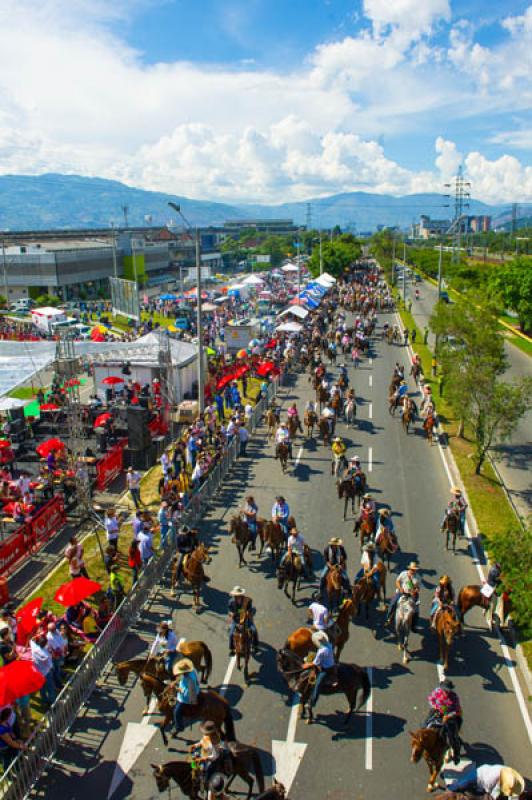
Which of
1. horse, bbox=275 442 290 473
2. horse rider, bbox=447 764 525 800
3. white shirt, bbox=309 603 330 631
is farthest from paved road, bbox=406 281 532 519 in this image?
horse rider, bbox=447 764 525 800

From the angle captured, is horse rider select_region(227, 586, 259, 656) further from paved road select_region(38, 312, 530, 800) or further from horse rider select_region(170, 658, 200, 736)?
horse rider select_region(170, 658, 200, 736)

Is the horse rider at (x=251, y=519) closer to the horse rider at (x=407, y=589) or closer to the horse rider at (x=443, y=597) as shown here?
the horse rider at (x=407, y=589)

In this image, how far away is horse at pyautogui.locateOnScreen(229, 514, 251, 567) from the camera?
14445 millimetres

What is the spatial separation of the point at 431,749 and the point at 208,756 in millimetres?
3229

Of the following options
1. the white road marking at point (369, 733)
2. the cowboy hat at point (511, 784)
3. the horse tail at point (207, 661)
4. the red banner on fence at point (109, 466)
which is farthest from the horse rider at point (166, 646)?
the red banner on fence at point (109, 466)

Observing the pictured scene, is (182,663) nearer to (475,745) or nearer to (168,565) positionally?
(475,745)

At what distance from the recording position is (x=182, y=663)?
8.96 m

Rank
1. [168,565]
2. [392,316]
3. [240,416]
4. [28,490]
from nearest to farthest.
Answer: [168,565], [28,490], [240,416], [392,316]

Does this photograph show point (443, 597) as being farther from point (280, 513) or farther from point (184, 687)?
point (184, 687)

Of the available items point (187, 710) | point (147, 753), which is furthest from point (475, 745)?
point (147, 753)

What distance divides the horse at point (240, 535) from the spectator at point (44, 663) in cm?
537

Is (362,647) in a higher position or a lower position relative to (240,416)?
lower

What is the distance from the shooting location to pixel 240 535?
14578 mm

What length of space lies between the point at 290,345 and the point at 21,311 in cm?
3632
